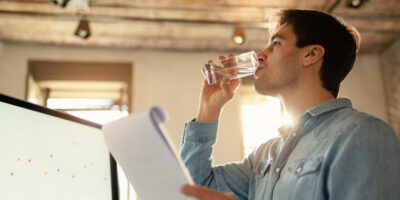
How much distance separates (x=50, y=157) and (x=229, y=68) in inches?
27.5

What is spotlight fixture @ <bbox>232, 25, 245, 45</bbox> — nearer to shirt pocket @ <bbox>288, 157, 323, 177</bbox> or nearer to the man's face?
the man's face

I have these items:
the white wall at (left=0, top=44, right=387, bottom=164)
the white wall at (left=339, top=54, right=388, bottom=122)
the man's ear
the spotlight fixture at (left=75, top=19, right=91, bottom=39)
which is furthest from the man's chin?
the white wall at (left=339, top=54, right=388, bottom=122)

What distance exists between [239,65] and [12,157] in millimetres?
815

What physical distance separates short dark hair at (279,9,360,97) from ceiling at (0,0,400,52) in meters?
2.14

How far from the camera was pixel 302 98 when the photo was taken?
1.30m

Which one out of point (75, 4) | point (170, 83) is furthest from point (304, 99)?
point (170, 83)

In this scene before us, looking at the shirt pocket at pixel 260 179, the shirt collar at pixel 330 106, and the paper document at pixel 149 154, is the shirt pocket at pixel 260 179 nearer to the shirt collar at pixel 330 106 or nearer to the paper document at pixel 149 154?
the shirt collar at pixel 330 106

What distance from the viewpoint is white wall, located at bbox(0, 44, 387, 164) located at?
429cm

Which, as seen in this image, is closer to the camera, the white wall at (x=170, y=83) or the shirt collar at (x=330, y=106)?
the shirt collar at (x=330, y=106)

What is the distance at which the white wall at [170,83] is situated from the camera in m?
4.29

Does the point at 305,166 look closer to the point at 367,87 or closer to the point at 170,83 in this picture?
the point at 170,83

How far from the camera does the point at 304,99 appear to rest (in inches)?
51.0

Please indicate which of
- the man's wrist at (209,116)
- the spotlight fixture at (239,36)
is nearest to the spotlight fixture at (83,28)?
the spotlight fixture at (239,36)

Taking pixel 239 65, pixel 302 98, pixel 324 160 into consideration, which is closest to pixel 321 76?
pixel 302 98
